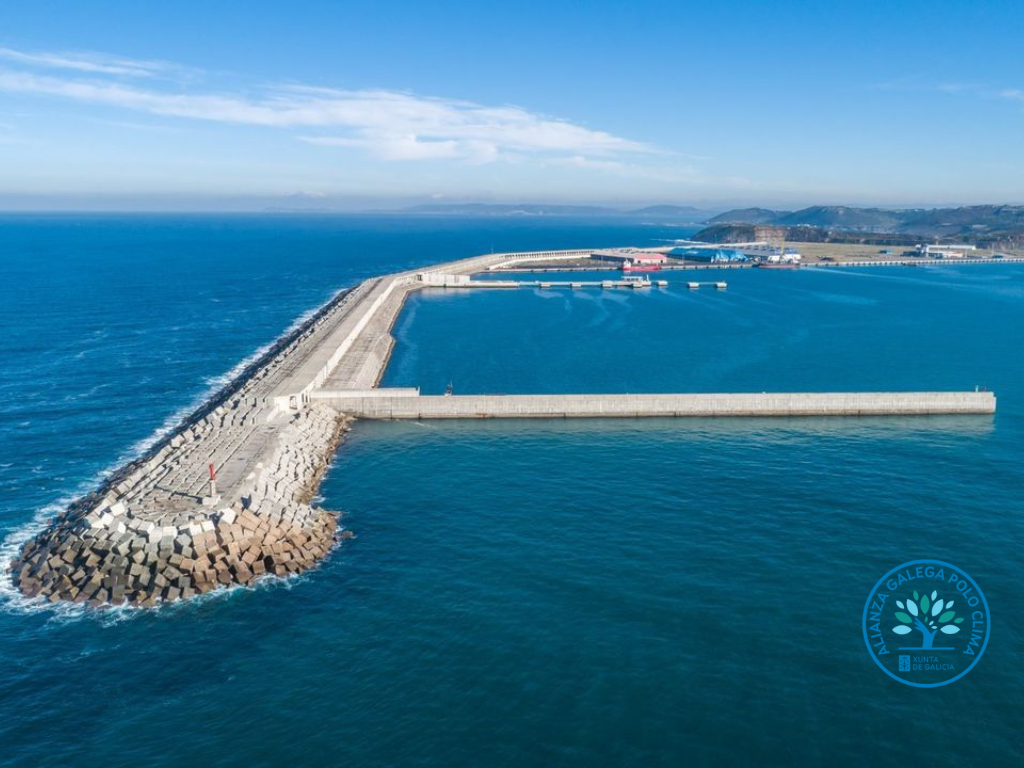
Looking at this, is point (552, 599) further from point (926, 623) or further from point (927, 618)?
point (927, 618)

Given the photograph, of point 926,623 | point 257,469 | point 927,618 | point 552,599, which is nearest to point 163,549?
point 257,469

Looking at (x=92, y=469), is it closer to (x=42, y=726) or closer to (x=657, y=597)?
(x=42, y=726)

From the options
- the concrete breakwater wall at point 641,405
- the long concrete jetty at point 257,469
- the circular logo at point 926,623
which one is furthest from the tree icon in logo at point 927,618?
the concrete breakwater wall at point 641,405

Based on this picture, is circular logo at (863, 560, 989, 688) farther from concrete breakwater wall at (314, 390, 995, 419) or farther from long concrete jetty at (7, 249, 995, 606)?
concrete breakwater wall at (314, 390, 995, 419)

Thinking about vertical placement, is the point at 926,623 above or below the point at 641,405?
below

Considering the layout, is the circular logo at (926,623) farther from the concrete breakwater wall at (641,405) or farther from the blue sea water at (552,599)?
the concrete breakwater wall at (641,405)

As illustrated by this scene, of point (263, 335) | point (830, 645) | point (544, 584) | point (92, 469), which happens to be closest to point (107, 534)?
point (92, 469)
